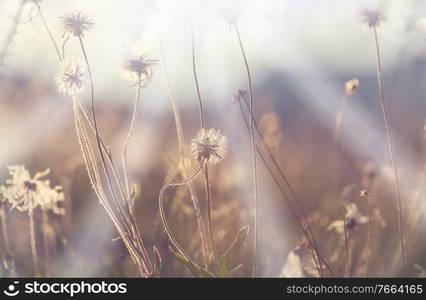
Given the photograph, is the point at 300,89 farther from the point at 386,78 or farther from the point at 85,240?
the point at 85,240

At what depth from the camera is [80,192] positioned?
61.4 inches

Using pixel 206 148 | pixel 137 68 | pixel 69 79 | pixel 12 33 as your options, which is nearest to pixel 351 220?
pixel 206 148

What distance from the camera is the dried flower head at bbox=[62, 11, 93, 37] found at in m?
0.98

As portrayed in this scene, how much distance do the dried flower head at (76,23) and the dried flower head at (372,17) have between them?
1.91ft

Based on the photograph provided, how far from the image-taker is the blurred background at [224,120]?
1190mm

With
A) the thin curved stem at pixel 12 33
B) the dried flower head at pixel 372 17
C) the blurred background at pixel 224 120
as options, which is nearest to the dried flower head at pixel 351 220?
the blurred background at pixel 224 120

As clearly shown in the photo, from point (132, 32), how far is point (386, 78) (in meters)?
1.18

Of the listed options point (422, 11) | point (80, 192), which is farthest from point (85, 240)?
point (422, 11)

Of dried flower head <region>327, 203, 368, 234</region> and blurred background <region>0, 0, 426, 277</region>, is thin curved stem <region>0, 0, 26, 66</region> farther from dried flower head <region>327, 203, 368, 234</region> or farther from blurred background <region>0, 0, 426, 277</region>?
dried flower head <region>327, 203, 368, 234</region>

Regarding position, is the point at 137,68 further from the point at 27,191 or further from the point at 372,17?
the point at 372,17

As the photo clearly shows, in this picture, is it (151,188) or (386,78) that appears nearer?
(151,188)

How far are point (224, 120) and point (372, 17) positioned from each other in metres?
0.55

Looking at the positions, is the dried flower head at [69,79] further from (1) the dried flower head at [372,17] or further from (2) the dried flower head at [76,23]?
(1) the dried flower head at [372,17]

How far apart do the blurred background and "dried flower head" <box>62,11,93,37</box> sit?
1.0 inches
